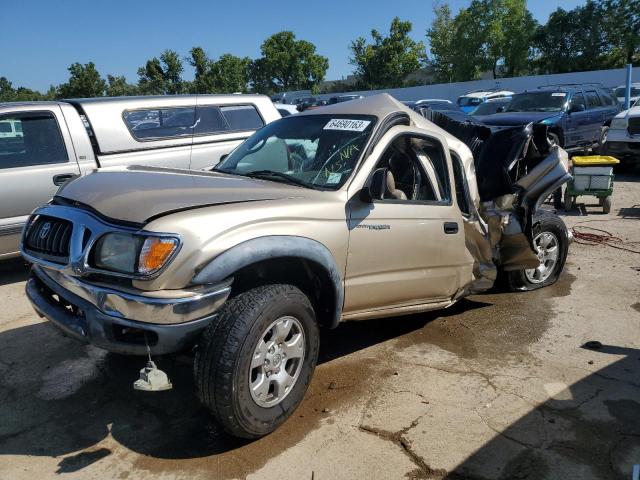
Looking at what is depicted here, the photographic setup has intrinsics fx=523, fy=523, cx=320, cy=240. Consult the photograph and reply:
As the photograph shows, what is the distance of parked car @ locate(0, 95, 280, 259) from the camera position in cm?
571

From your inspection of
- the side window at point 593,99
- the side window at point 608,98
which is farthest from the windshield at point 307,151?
the side window at point 608,98

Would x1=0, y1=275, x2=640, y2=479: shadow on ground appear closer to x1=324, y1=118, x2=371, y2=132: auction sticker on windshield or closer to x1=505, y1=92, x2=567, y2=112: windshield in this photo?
x1=324, y1=118, x2=371, y2=132: auction sticker on windshield

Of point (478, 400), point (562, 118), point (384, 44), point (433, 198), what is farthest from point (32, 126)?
point (384, 44)

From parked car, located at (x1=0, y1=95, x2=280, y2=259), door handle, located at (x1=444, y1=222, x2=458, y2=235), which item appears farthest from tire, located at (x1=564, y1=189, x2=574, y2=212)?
door handle, located at (x1=444, y1=222, x2=458, y2=235)

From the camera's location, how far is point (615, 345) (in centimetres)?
418

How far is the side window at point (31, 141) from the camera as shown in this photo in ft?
19.0

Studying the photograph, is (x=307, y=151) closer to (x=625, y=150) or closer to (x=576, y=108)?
(x=625, y=150)

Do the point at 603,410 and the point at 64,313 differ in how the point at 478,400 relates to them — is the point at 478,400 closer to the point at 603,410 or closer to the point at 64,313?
the point at 603,410

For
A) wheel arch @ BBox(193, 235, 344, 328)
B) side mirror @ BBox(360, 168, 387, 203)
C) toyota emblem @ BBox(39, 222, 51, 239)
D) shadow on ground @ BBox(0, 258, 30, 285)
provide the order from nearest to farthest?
wheel arch @ BBox(193, 235, 344, 328) < toyota emblem @ BBox(39, 222, 51, 239) < side mirror @ BBox(360, 168, 387, 203) < shadow on ground @ BBox(0, 258, 30, 285)

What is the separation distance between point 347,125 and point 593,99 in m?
12.3

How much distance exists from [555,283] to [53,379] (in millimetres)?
4905

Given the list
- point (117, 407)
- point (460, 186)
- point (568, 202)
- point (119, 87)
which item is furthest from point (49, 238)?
point (119, 87)

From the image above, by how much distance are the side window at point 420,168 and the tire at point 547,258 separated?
1.73 m

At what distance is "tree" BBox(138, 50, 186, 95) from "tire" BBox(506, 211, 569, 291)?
41188 millimetres
